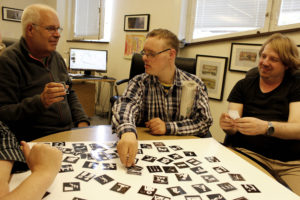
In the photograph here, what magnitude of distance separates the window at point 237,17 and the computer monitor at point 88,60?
1.70 metres

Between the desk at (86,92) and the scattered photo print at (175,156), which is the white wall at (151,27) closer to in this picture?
the desk at (86,92)

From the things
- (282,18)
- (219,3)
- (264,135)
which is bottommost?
(264,135)

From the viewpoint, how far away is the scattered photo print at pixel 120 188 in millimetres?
769

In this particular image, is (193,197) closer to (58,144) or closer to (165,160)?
(165,160)

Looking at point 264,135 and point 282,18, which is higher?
point 282,18

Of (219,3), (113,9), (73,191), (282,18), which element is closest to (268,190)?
(73,191)

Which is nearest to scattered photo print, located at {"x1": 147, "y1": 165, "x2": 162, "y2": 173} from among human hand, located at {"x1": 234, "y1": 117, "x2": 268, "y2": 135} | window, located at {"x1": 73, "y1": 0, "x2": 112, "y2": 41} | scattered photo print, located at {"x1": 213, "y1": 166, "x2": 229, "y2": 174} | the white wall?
scattered photo print, located at {"x1": 213, "y1": 166, "x2": 229, "y2": 174}

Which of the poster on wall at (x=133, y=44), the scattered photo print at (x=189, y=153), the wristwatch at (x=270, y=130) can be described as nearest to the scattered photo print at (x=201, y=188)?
the scattered photo print at (x=189, y=153)

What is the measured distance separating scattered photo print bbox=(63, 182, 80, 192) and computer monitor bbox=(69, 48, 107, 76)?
3715 millimetres

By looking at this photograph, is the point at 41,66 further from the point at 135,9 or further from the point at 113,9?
the point at 113,9

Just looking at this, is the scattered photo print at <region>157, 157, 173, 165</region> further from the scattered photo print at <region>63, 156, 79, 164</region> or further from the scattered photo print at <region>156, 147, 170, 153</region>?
the scattered photo print at <region>63, 156, 79, 164</region>

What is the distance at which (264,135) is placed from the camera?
150 cm

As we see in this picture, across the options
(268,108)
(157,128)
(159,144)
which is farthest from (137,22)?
(159,144)

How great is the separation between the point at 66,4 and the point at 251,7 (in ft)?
13.7
